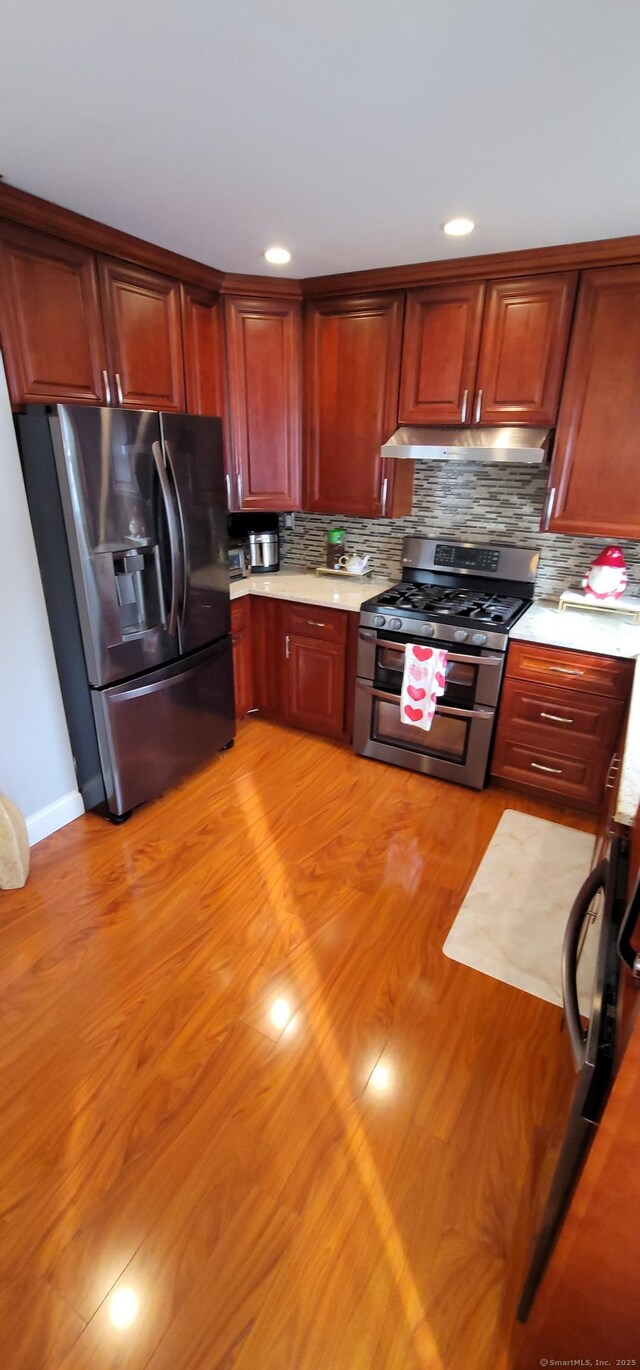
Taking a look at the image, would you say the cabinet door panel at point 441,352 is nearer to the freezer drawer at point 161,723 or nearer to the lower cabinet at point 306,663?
the lower cabinet at point 306,663

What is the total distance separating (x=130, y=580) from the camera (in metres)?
2.31

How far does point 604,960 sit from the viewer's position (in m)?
0.98

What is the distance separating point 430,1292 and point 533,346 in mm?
2950

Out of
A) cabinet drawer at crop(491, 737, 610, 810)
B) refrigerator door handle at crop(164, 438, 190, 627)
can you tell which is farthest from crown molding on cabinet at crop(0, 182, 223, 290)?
cabinet drawer at crop(491, 737, 610, 810)

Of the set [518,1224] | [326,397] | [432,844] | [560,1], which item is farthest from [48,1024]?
[326,397]

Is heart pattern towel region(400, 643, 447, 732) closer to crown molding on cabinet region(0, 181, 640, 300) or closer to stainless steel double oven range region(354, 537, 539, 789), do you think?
stainless steel double oven range region(354, 537, 539, 789)

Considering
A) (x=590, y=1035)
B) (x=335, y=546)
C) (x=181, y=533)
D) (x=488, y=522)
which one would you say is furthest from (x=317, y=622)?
(x=590, y=1035)

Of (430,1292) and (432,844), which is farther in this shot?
(432,844)

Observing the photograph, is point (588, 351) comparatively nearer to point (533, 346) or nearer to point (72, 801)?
point (533, 346)

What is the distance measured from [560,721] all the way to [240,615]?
1652 millimetres

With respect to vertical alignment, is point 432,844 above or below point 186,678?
below

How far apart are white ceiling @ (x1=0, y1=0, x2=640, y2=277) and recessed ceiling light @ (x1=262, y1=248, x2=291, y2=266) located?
0.24 m

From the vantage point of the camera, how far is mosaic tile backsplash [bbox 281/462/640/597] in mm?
2797

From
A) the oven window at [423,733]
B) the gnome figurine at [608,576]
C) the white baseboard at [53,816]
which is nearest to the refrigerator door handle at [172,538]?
the white baseboard at [53,816]
